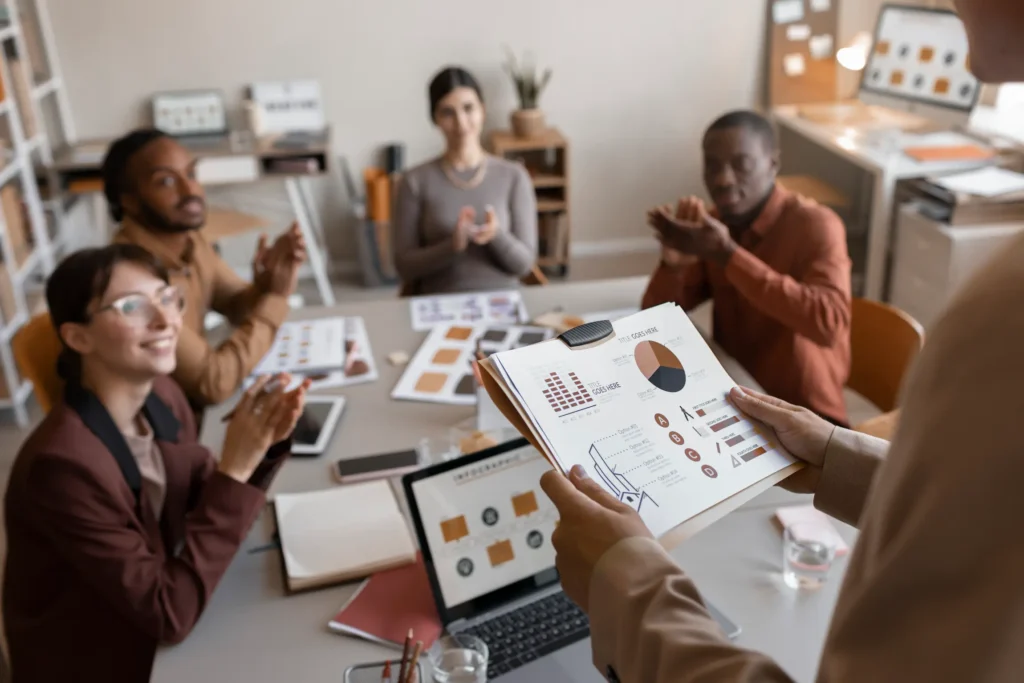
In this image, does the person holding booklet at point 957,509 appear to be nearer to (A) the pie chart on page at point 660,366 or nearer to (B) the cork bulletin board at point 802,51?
(A) the pie chart on page at point 660,366

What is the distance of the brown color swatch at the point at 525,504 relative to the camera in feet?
4.55

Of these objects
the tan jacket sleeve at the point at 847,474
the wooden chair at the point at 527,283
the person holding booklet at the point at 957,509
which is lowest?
the wooden chair at the point at 527,283

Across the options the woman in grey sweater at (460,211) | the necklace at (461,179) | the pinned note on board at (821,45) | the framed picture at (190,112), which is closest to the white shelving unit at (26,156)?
the framed picture at (190,112)

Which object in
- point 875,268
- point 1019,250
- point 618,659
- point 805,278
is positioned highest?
point 1019,250

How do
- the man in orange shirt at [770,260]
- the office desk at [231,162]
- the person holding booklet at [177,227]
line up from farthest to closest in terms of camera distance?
the office desk at [231,162] < the person holding booklet at [177,227] < the man in orange shirt at [770,260]

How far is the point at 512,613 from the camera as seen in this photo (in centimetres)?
133

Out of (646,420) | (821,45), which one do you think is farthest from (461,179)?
(821,45)

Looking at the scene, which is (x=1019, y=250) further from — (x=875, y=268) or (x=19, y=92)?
(x=19, y=92)

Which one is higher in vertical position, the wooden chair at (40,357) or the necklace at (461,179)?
the necklace at (461,179)

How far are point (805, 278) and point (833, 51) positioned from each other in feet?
9.86

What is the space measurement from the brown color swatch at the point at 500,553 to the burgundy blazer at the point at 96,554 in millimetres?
406

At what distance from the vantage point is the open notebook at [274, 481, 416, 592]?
143 cm

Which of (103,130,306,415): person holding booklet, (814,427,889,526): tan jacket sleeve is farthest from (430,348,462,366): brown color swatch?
(814,427,889,526): tan jacket sleeve

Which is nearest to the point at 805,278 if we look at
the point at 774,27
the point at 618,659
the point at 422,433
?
the point at 422,433
